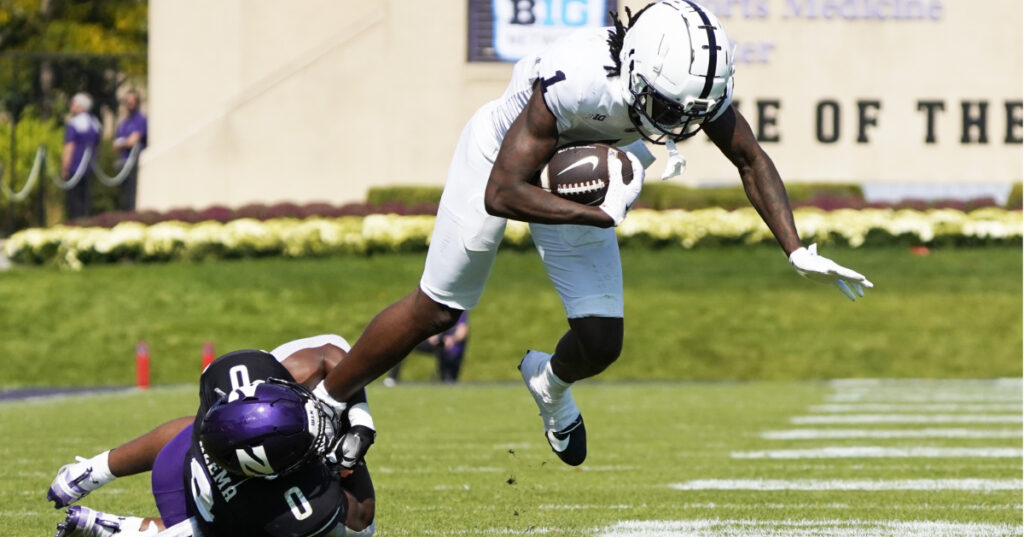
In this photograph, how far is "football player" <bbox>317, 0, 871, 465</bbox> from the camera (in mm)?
5465

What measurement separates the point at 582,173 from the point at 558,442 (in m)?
1.38

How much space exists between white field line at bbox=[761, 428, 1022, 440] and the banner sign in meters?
10.1

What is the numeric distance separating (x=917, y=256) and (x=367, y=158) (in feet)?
25.6

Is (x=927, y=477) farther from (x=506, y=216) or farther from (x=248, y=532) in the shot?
(x=248, y=532)

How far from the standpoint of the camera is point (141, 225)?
759 inches

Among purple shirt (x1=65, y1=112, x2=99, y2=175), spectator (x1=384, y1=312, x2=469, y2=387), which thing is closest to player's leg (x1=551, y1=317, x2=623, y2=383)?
spectator (x1=384, y1=312, x2=469, y2=387)

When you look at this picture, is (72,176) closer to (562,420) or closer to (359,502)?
(562,420)

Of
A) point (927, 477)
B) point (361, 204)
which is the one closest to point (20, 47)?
point (361, 204)

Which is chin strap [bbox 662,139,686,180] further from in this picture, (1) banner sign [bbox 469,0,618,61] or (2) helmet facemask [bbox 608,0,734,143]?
(1) banner sign [bbox 469,0,618,61]

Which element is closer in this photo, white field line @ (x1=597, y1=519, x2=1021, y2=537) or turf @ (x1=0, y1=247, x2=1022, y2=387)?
white field line @ (x1=597, y1=519, x2=1021, y2=537)

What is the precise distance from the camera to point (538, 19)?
20.9m

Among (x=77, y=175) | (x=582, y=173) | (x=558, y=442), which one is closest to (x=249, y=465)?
(x=582, y=173)

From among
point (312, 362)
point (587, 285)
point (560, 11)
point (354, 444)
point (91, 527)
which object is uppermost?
point (560, 11)

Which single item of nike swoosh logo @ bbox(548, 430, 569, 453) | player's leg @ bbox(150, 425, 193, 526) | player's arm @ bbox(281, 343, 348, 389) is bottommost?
nike swoosh logo @ bbox(548, 430, 569, 453)
